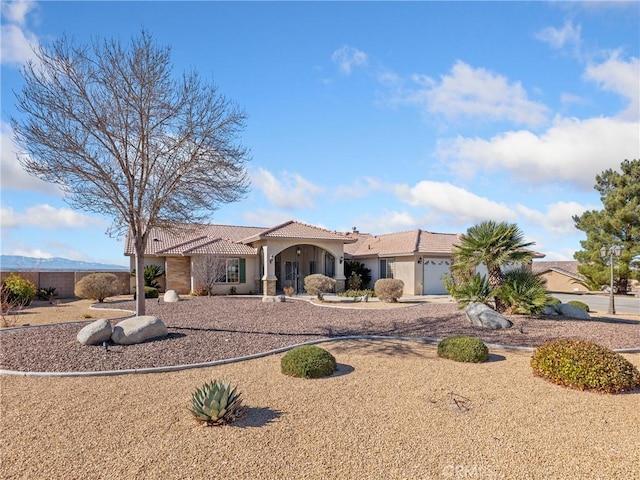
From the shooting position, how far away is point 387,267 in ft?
97.8

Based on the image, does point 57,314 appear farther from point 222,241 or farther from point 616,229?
point 616,229

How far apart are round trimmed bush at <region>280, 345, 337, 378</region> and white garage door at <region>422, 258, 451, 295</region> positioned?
2040cm

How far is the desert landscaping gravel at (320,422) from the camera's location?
456cm

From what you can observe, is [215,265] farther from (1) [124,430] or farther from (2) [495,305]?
(1) [124,430]

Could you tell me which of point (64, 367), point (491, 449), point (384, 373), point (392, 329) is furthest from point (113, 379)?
point (392, 329)

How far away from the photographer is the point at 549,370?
7734mm

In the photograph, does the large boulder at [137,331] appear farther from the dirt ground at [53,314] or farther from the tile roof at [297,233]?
the tile roof at [297,233]

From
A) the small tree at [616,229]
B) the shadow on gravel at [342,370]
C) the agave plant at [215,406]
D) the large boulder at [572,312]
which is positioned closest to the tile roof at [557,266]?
the small tree at [616,229]

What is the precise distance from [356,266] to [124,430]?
25.6m

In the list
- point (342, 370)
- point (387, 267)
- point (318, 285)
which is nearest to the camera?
point (342, 370)

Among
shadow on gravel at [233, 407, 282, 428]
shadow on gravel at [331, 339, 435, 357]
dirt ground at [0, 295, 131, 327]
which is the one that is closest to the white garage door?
shadow on gravel at [331, 339, 435, 357]

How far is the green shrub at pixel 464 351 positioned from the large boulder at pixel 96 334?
8.09m

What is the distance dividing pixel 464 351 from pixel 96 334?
8.67 m

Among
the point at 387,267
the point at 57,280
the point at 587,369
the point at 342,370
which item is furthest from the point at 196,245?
Answer: the point at 587,369
